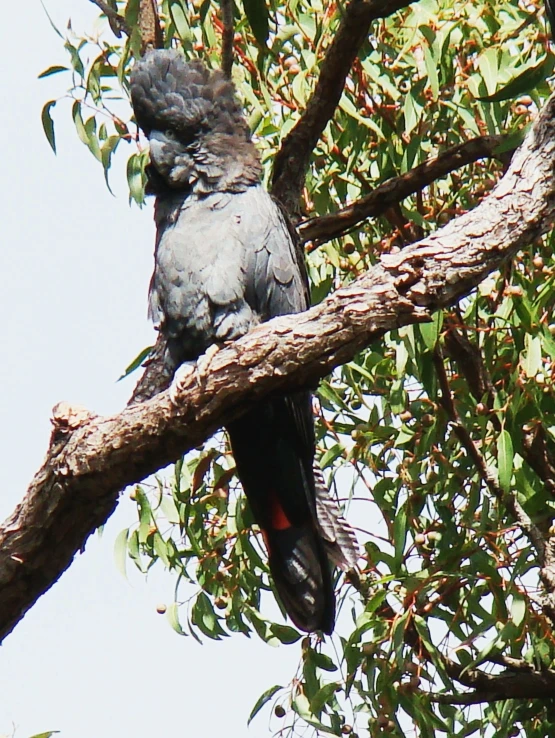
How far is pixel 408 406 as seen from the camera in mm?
3686

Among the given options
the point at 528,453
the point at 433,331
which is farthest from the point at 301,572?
the point at 528,453

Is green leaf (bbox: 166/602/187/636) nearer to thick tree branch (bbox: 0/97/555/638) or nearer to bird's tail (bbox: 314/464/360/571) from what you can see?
bird's tail (bbox: 314/464/360/571)

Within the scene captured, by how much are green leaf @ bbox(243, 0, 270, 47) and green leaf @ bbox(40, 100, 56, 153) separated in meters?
1.58

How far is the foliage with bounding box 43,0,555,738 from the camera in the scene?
321 centimetres

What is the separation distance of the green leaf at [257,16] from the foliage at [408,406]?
3.47ft

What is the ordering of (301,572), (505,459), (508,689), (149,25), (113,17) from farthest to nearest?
(149,25)
(113,17)
(508,689)
(301,572)
(505,459)

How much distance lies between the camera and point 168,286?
3.14m

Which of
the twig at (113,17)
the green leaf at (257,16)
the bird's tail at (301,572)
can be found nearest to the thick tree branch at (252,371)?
the green leaf at (257,16)

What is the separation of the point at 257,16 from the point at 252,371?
30.5 inches

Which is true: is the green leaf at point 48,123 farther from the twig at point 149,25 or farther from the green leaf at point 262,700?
the green leaf at point 262,700

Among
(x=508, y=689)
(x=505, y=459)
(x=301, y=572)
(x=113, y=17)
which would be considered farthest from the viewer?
(x=113, y=17)

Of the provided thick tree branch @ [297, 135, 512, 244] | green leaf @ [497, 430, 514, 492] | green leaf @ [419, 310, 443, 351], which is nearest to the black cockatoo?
thick tree branch @ [297, 135, 512, 244]

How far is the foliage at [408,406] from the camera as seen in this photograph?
3205mm

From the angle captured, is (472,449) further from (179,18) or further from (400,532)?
(179,18)
